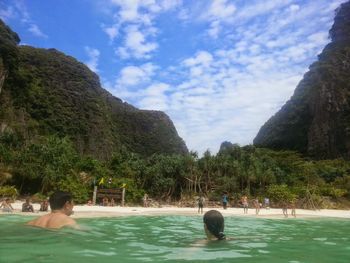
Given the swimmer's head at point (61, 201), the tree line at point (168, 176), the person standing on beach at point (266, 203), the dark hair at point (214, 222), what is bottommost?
the dark hair at point (214, 222)

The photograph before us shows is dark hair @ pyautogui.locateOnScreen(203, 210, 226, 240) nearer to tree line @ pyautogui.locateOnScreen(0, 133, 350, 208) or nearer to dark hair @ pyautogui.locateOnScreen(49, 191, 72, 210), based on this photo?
dark hair @ pyautogui.locateOnScreen(49, 191, 72, 210)

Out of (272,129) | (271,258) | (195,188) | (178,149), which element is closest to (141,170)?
(195,188)

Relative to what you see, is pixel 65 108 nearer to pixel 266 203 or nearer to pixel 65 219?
pixel 266 203

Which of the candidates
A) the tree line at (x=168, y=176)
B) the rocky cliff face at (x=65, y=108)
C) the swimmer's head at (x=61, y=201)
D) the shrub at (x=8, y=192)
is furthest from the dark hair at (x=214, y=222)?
the rocky cliff face at (x=65, y=108)

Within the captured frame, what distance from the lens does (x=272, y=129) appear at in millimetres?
86312

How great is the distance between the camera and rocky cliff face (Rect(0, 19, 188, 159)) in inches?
2304

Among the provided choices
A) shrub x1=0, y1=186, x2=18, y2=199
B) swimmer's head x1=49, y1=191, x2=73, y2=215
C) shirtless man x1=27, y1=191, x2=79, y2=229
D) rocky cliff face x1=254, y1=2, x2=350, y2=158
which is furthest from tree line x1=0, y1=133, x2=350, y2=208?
rocky cliff face x1=254, y1=2, x2=350, y2=158

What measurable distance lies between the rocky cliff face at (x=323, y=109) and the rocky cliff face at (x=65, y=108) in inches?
1171

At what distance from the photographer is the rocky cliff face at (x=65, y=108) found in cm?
5853

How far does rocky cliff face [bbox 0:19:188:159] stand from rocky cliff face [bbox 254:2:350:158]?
1171 inches

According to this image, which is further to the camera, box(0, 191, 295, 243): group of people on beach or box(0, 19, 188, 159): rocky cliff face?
box(0, 19, 188, 159): rocky cliff face

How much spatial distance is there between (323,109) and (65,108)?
4598 centimetres

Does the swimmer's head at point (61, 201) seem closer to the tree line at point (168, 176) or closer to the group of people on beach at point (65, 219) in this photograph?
the group of people on beach at point (65, 219)

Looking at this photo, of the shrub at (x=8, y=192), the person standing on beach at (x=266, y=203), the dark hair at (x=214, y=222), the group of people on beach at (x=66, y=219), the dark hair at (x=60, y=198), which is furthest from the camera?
the person standing on beach at (x=266, y=203)
